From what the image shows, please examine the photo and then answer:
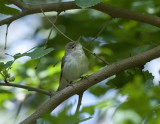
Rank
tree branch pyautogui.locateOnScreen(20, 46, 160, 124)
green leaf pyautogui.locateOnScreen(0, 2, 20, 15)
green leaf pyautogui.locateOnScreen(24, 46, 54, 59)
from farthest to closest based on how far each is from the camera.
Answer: green leaf pyautogui.locateOnScreen(0, 2, 20, 15), tree branch pyautogui.locateOnScreen(20, 46, 160, 124), green leaf pyautogui.locateOnScreen(24, 46, 54, 59)

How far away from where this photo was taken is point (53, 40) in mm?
3684

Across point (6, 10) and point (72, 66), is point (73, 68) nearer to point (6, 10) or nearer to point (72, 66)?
point (72, 66)

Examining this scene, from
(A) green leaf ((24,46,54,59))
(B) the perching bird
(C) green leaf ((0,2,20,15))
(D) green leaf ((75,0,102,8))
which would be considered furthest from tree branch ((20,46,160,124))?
(B) the perching bird

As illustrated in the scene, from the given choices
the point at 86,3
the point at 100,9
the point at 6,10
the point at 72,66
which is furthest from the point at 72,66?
the point at 86,3

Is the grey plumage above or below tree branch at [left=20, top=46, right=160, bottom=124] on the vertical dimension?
below

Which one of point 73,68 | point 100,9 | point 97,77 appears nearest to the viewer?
point 97,77

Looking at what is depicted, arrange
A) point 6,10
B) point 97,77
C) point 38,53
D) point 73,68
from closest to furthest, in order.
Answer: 1. point 38,53
2. point 97,77
3. point 6,10
4. point 73,68

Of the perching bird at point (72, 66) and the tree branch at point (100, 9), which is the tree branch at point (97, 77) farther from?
the perching bird at point (72, 66)

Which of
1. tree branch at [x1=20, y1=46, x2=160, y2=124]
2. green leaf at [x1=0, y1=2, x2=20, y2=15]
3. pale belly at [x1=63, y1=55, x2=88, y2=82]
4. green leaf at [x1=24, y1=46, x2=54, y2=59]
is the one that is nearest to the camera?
green leaf at [x1=24, y1=46, x2=54, y2=59]

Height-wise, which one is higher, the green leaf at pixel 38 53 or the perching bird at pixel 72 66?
the green leaf at pixel 38 53

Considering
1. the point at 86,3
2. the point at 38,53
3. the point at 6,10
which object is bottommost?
the point at 38,53

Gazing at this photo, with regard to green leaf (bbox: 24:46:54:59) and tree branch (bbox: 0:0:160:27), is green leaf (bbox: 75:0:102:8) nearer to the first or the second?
green leaf (bbox: 24:46:54:59)

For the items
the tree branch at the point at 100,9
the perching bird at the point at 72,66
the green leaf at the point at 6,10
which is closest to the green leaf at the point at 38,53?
the tree branch at the point at 100,9

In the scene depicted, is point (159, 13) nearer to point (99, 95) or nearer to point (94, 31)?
point (94, 31)
